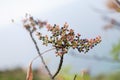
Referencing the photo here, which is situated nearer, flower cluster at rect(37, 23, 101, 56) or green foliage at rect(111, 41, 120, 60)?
flower cluster at rect(37, 23, 101, 56)

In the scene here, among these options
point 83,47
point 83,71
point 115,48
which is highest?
point 83,47

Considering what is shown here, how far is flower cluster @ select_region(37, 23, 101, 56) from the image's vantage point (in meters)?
1.27

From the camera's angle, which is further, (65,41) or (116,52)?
(116,52)

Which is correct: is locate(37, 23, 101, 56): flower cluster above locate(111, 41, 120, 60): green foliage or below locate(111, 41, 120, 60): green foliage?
above

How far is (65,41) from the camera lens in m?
1.27

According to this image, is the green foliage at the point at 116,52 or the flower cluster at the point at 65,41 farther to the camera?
the green foliage at the point at 116,52

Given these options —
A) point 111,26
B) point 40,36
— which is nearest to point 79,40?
point 40,36

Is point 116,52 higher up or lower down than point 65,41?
lower down

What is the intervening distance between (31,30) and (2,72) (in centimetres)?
1210

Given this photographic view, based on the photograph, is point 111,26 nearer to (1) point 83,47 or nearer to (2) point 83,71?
(2) point 83,71

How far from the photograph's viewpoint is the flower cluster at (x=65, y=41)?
4.17ft

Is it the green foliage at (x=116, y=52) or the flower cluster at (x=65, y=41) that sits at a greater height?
the flower cluster at (x=65, y=41)

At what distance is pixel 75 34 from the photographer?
4.28 feet

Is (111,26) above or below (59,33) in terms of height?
below
